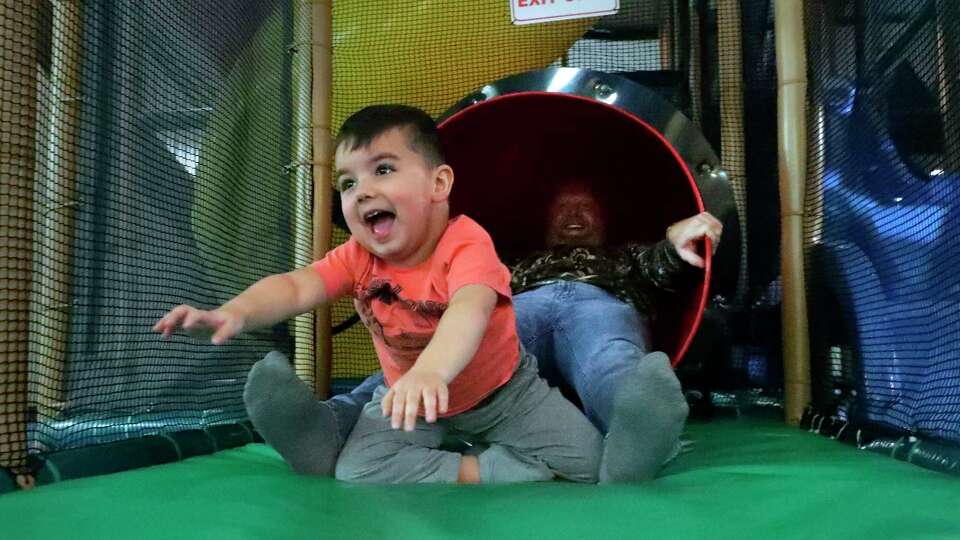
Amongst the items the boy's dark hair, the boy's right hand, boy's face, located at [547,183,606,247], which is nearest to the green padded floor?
the boy's right hand

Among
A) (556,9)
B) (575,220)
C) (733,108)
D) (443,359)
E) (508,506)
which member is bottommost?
(508,506)

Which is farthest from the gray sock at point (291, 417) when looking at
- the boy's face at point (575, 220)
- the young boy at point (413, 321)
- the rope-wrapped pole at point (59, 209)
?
the boy's face at point (575, 220)

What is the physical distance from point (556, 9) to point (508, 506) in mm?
1156

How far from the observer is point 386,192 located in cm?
92

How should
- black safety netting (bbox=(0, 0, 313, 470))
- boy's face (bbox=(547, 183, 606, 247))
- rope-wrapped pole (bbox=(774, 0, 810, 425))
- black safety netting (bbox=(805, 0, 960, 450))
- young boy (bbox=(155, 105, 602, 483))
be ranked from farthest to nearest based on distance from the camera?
boy's face (bbox=(547, 183, 606, 247))
rope-wrapped pole (bbox=(774, 0, 810, 425))
black safety netting (bbox=(0, 0, 313, 470))
black safety netting (bbox=(805, 0, 960, 450))
young boy (bbox=(155, 105, 602, 483))

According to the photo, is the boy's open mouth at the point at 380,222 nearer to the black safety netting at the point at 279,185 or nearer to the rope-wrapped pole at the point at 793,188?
the black safety netting at the point at 279,185

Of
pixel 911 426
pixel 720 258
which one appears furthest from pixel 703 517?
pixel 720 258

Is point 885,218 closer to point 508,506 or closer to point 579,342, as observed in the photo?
point 579,342

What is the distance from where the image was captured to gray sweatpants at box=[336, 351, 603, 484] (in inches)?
34.6

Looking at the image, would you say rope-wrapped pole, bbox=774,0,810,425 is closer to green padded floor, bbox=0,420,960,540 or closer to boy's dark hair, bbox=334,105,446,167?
green padded floor, bbox=0,420,960,540

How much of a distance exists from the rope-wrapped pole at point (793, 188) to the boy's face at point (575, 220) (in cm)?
39

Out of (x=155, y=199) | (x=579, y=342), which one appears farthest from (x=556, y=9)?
(x=155, y=199)

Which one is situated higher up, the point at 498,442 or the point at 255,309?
the point at 255,309

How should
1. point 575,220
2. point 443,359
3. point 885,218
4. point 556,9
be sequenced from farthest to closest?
point 575,220 → point 556,9 → point 885,218 → point 443,359
